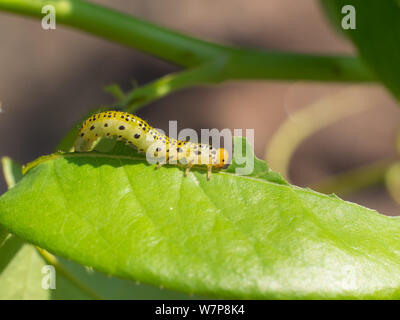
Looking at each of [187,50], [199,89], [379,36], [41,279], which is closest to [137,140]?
[187,50]

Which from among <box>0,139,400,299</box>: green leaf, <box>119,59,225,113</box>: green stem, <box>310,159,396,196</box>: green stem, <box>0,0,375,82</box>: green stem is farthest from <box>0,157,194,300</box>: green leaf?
<box>310,159,396,196</box>: green stem

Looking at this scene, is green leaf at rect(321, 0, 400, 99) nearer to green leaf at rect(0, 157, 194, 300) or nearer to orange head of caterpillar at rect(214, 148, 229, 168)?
orange head of caterpillar at rect(214, 148, 229, 168)

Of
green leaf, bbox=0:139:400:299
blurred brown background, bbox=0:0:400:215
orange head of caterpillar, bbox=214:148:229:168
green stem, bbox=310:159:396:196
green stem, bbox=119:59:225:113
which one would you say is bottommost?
green leaf, bbox=0:139:400:299

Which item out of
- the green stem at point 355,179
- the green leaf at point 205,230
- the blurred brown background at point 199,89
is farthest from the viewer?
the blurred brown background at point 199,89

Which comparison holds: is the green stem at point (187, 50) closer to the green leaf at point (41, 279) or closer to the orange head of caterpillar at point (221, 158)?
the orange head of caterpillar at point (221, 158)

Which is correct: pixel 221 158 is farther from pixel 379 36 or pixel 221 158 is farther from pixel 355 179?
pixel 355 179

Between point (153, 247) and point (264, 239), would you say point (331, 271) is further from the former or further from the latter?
point (153, 247)

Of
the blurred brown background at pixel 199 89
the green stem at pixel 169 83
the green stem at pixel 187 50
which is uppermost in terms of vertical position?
the blurred brown background at pixel 199 89

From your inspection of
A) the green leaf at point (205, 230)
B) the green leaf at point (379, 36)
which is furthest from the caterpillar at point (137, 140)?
the green leaf at point (379, 36)
